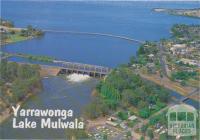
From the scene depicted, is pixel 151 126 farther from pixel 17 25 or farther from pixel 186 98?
pixel 17 25

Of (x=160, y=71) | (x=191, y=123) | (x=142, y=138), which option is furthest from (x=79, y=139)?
(x=160, y=71)

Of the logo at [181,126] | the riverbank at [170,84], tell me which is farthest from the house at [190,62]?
the logo at [181,126]

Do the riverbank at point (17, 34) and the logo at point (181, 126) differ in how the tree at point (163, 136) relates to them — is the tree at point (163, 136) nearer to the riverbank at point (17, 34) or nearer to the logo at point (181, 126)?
the logo at point (181, 126)

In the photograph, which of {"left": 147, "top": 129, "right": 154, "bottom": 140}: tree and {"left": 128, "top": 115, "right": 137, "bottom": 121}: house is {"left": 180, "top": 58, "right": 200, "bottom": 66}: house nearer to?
{"left": 128, "top": 115, "right": 137, "bottom": 121}: house

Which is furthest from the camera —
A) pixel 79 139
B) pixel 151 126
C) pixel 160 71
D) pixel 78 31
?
pixel 78 31

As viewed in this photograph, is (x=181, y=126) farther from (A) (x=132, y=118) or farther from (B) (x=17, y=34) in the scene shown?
(B) (x=17, y=34)

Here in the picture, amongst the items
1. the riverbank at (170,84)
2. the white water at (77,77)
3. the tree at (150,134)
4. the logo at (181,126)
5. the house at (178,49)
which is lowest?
the tree at (150,134)

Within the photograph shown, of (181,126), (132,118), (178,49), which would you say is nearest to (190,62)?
(178,49)

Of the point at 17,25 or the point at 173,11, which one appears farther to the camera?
the point at 173,11

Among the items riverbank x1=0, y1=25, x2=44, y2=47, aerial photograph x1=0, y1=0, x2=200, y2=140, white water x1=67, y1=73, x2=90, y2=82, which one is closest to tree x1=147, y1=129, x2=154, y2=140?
aerial photograph x1=0, y1=0, x2=200, y2=140
